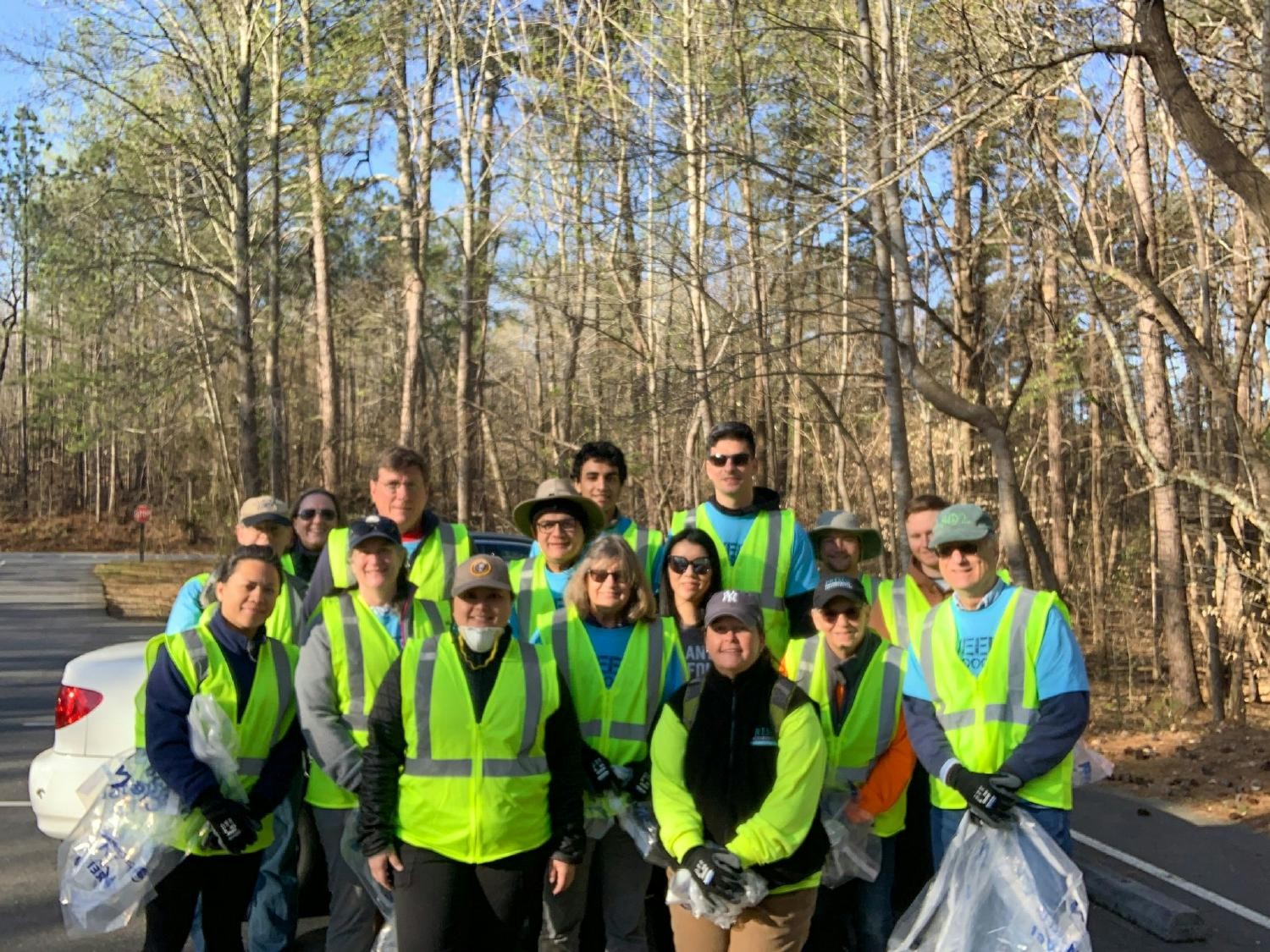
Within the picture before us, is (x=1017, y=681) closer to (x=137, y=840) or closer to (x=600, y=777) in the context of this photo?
(x=600, y=777)

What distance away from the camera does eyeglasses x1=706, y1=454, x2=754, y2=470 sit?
559 centimetres

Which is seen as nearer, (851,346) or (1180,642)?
(1180,642)

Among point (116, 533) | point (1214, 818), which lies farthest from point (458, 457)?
point (116, 533)

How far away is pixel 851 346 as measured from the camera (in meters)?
23.2

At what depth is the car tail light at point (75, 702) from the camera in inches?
235

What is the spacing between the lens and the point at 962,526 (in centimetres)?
432

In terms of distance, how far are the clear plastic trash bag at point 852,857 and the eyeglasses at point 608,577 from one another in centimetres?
111

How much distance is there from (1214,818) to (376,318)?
30482mm

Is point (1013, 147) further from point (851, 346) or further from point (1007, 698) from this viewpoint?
point (851, 346)

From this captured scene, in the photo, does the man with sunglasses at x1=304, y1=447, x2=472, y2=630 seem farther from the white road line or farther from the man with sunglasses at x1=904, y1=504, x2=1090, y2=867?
the white road line

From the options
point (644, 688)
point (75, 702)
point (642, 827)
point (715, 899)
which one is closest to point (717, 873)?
point (715, 899)

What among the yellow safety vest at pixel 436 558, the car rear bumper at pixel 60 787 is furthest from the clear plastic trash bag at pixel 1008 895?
the car rear bumper at pixel 60 787

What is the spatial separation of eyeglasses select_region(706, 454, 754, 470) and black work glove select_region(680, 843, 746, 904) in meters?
2.08

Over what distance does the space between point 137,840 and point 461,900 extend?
Result: 1.13 meters
